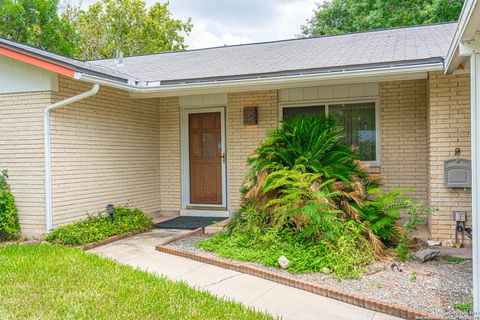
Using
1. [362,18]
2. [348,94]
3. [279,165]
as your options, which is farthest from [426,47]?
[362,18]

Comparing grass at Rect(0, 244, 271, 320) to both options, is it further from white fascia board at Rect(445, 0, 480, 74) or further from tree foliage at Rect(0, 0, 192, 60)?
tree foliage at Rect(0, 0, 192, 60)

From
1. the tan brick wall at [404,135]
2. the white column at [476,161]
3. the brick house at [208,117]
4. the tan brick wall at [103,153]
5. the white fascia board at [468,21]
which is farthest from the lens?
the tan brick wall at [404,135]

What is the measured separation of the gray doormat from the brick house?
13.1 inches

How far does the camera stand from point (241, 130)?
804cm

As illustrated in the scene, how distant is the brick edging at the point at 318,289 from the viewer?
338cm

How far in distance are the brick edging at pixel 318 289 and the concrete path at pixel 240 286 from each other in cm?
6

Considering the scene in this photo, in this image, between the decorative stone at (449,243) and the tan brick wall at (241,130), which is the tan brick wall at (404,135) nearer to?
the decorative stone at (449,243)

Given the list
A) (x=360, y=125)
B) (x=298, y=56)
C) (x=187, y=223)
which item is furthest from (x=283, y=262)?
(x=298, y=56)

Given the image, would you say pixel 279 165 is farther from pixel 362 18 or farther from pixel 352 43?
pixel 362 18

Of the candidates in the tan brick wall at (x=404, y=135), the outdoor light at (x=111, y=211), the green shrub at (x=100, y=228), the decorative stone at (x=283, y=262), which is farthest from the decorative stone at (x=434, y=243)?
the outdoor light at (x=111, y=211)

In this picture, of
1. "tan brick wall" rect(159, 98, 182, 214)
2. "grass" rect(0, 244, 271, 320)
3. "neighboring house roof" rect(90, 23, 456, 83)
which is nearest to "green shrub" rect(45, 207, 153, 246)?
"grass" rect(0, 244, 271, 320)

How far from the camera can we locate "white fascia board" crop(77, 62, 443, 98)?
5.55 metres

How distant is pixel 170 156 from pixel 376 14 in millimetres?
12949

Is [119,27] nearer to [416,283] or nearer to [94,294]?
[94,294]
